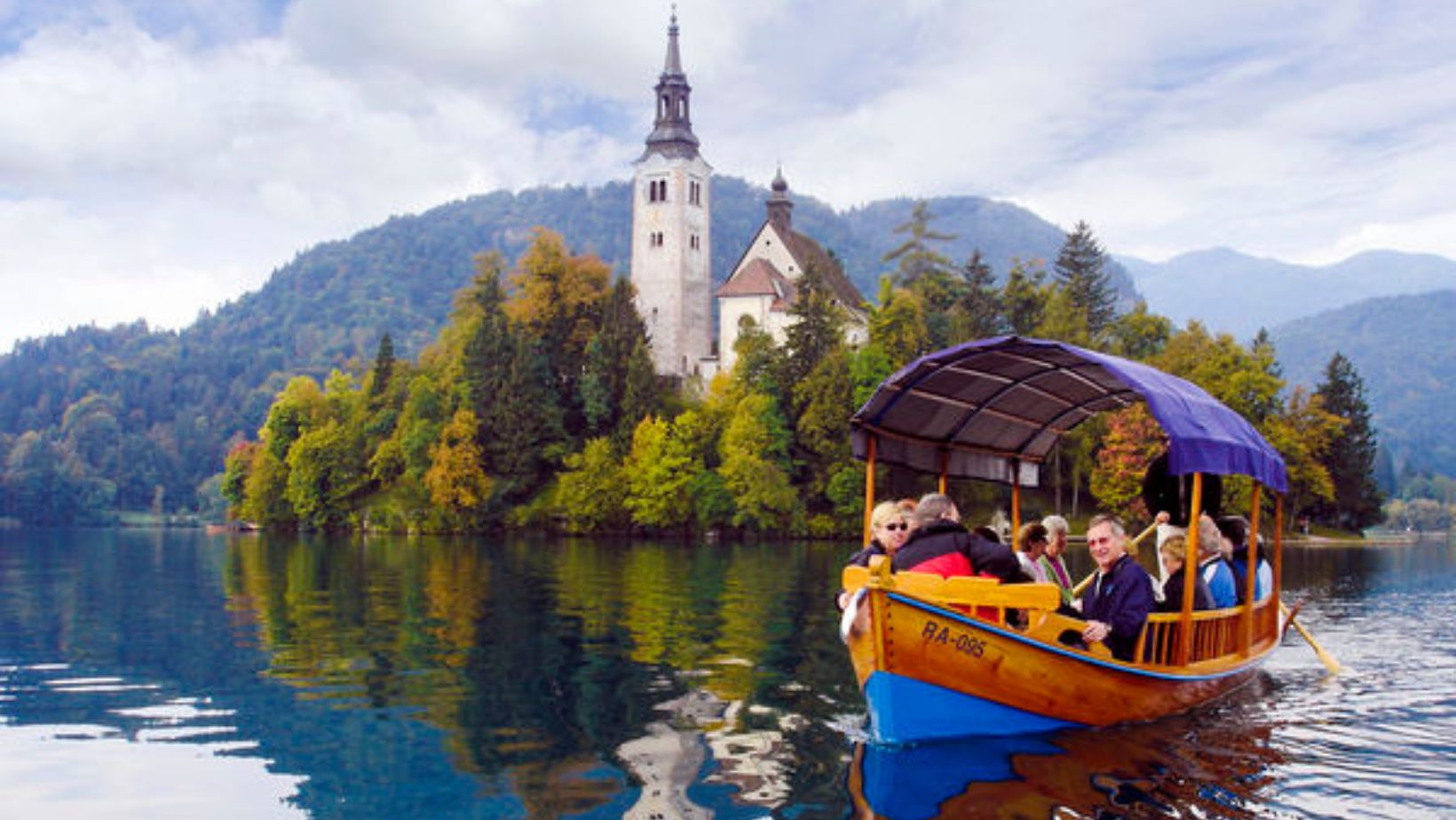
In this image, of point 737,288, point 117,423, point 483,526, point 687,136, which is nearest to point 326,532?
point 483,526

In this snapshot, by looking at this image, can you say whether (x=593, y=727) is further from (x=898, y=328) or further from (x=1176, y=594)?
(x=898, y=328)

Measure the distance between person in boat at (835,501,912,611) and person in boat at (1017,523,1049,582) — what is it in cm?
175

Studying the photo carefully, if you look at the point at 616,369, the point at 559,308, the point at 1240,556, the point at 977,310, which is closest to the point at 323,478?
the point at 559,308

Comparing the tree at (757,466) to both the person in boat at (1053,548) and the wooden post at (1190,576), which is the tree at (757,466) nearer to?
the person in boat at (1053,548)

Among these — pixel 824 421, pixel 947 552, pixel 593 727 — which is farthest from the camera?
pixel 824 421

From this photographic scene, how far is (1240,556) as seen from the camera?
59.1 ft

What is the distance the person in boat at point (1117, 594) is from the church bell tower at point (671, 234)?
273 ft

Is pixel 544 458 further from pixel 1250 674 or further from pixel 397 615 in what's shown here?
pixel 1250 674

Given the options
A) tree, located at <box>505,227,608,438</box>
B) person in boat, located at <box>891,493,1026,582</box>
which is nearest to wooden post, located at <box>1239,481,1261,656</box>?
person in boat, located at <box>891,493,1026,582</box>

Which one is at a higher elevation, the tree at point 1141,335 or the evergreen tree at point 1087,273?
the evergreen tree at point 1087,273

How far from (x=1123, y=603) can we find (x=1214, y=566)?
3.56 metres

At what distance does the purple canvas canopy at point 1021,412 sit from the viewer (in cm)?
1427

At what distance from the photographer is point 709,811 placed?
33.0 feet

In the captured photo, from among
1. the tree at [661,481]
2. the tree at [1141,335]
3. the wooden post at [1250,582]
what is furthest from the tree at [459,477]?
the wooden post at [1250,582]
